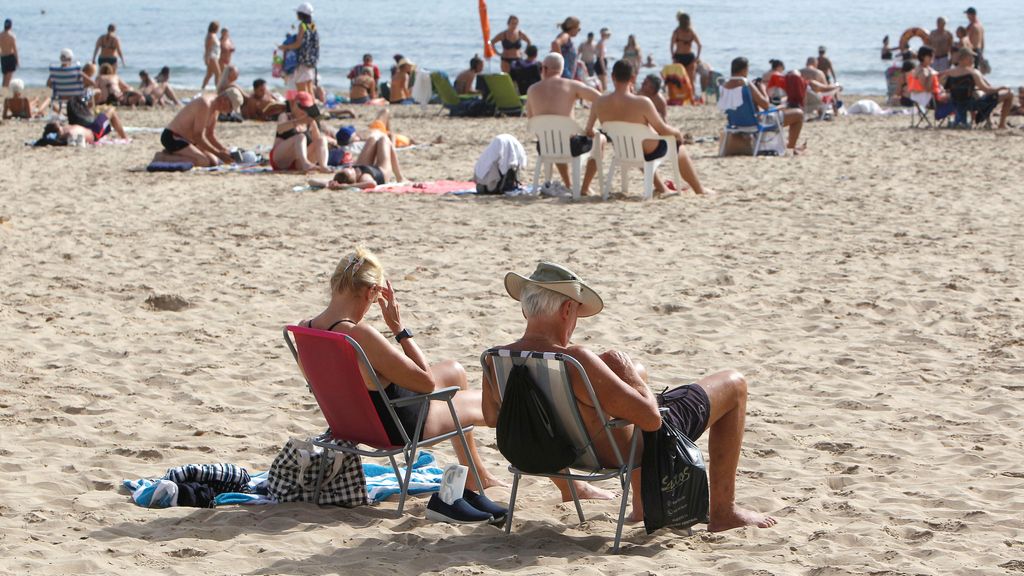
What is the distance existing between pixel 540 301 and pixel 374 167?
8066 mm

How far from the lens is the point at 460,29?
57750 mm

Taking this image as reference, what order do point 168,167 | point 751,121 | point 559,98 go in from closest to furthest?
1. point 559,98
2. point 168,167
3. point 751,121

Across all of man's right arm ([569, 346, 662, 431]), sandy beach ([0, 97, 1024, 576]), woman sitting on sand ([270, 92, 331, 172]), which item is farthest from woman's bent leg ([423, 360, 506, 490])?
woman sitting on sand ([270, 92, 331, 172])

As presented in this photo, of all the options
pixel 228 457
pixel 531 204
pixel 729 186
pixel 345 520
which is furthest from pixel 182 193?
pixel 345 520

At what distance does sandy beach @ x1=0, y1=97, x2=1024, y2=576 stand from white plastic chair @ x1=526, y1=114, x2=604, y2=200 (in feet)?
1.24

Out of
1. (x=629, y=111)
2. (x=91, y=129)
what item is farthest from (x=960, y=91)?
(x=91, y=129)

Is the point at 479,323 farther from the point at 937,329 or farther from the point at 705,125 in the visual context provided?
the point at 705,125

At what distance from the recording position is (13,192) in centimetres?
1097

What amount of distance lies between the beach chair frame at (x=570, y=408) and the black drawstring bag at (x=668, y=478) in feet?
0.16

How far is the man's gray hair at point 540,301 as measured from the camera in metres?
3.52

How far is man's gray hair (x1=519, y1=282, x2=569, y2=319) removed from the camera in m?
3.52

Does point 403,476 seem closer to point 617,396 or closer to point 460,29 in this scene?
point 617,396

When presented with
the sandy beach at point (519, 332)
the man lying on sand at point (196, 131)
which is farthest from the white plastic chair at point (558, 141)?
the man lying on sand at point (196, 131)

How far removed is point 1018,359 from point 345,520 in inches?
133
